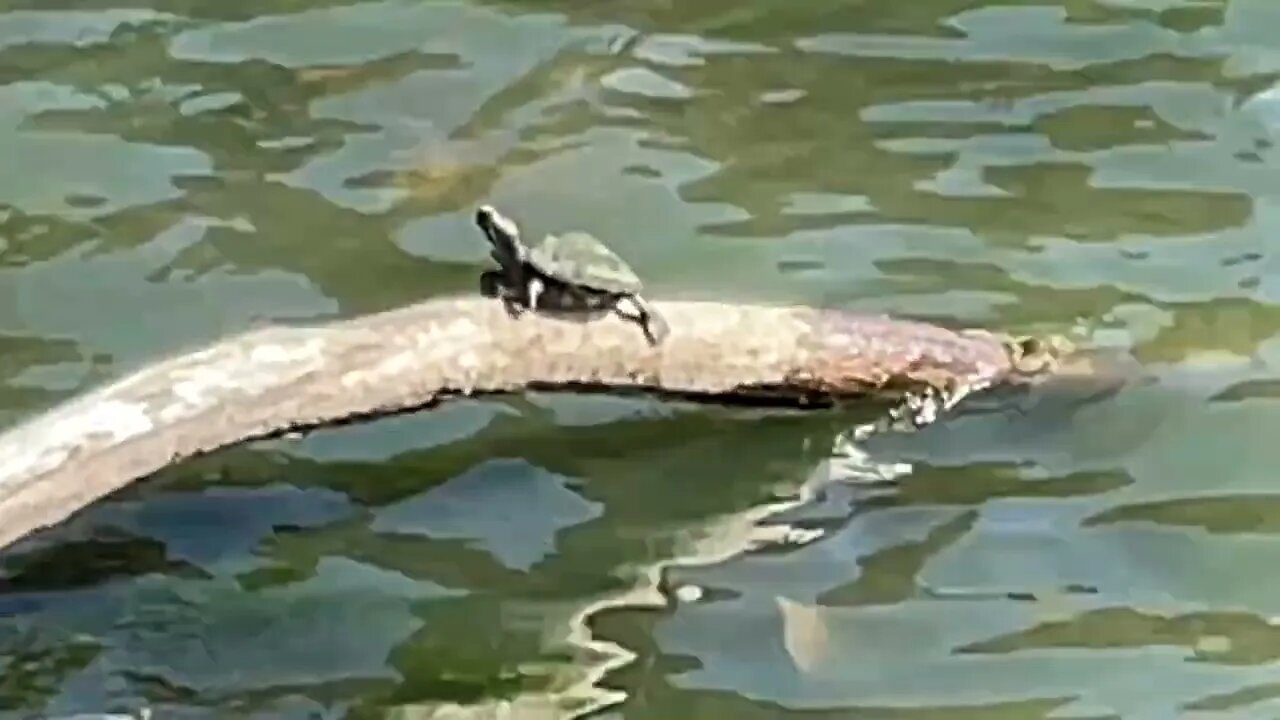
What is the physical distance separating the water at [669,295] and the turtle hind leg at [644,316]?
641mm

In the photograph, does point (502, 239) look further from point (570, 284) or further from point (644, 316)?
point (644, 316)

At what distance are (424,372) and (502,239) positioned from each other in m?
0.47

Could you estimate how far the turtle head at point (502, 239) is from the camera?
16.2 feet

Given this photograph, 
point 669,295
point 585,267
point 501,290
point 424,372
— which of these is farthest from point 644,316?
point 669,295

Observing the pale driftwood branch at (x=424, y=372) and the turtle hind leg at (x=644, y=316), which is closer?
the pale driftwood branch at (x=424, y=372)

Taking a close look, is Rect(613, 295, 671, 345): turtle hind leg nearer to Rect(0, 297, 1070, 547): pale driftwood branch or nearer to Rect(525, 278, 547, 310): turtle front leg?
Rect(0, 297, 1070, 547): pale driftwood branch

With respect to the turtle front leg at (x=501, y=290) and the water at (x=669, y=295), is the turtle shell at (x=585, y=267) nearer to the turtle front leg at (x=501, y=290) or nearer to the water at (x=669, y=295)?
the turtle front leg at (x=501, y=290)

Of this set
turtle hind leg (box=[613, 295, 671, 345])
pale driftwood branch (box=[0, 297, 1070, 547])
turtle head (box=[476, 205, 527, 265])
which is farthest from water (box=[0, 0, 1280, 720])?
turtle head (box=[476, 205, 527, 265])

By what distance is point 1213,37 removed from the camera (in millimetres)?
7633

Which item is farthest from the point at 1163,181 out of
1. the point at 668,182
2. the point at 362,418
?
the point at 362,418

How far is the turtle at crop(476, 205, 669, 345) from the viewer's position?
4.86 metres

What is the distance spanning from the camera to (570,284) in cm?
488

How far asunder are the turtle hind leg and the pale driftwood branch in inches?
0.9

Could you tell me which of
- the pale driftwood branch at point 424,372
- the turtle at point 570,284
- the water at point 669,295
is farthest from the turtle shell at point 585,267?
the water at point 669,295
